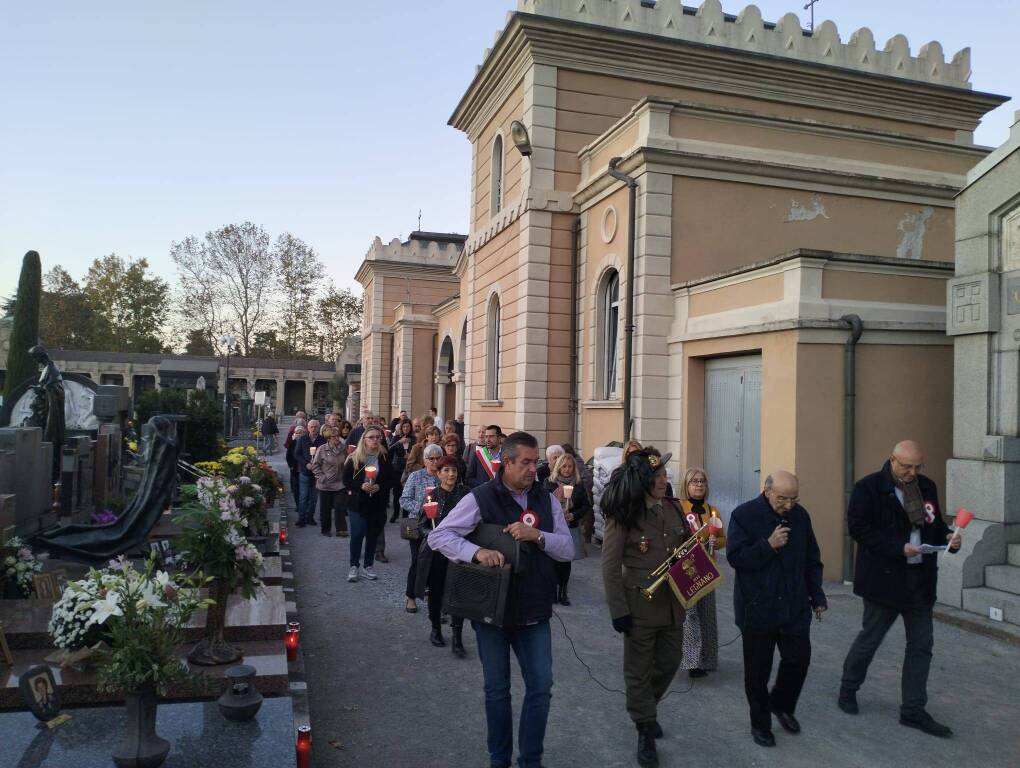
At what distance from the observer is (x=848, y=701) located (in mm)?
5328

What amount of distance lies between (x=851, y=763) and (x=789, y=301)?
581cm

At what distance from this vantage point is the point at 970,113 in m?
16.7

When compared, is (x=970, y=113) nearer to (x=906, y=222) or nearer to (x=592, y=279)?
(x=906, y=222)

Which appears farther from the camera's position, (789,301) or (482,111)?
(482,111)

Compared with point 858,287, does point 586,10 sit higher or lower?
higher

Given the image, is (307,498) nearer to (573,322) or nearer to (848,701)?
(573,322)

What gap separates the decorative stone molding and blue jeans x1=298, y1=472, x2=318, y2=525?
351 inches

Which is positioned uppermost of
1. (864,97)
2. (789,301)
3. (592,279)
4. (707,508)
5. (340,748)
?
(864,97)

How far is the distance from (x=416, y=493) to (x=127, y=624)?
4080mm

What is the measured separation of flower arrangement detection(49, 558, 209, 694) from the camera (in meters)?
3.77

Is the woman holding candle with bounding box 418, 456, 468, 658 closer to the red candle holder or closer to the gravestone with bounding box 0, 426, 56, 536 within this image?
the red candle holder

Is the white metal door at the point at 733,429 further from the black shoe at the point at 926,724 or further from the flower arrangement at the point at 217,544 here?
the flower arrangement at the point at 217,544

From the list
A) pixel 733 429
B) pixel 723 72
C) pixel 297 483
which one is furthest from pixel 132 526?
pixel 723 72

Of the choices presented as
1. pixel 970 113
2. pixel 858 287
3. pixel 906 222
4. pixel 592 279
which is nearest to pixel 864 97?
pixel 970 113
